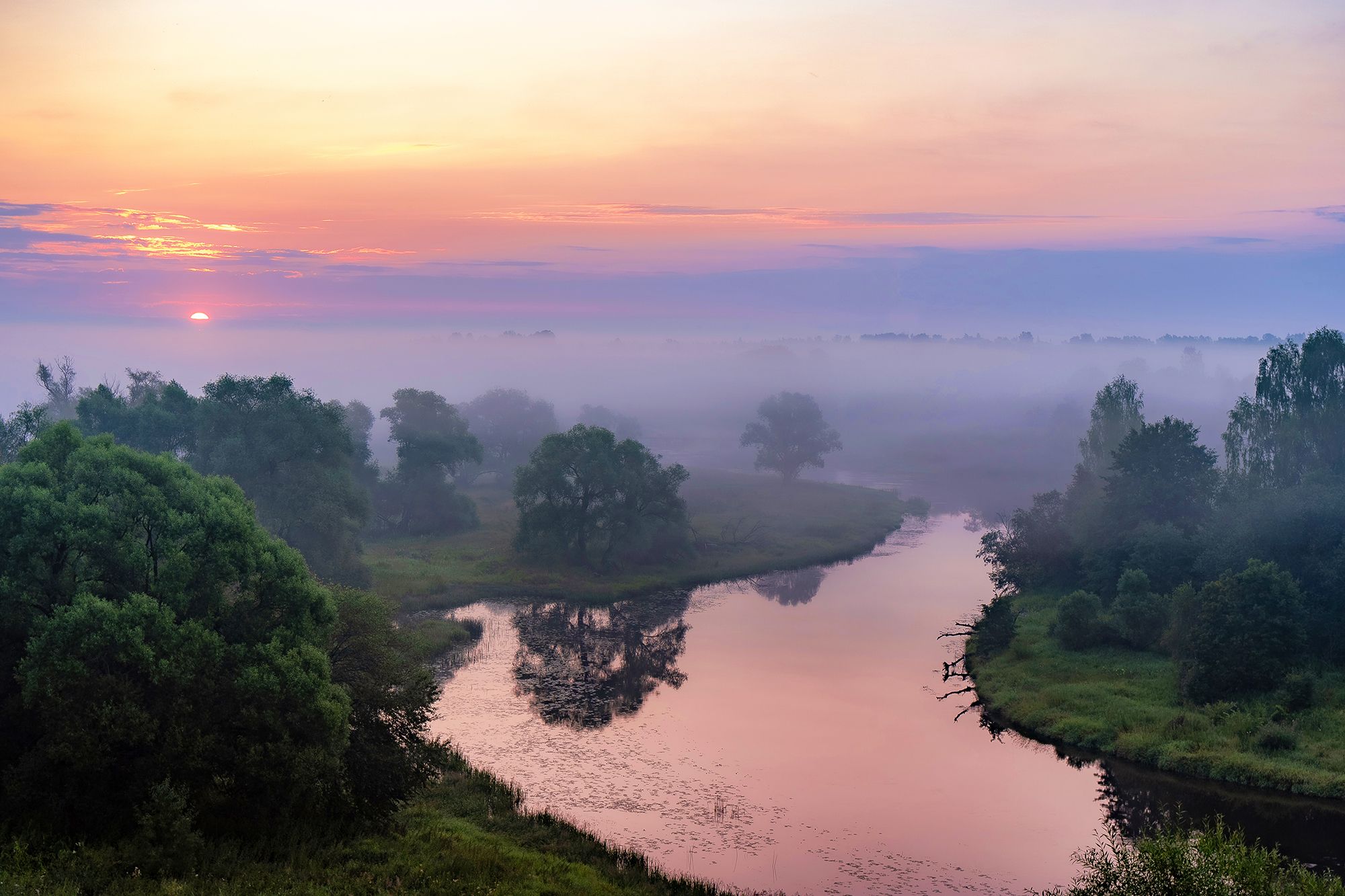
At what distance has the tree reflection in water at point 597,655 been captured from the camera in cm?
4884

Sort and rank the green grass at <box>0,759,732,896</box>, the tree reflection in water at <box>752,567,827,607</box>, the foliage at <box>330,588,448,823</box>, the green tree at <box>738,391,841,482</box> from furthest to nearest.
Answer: the green tree at <box>738,391,841,482</box> < the tree reflection in water at <box>752,567,827,607</box> < the foliage at <box>330,588,448,823</box> < the green grass at <box>0,759,732,896</box>

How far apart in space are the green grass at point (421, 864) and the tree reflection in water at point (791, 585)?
4005 cm

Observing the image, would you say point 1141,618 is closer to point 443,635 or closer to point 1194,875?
point 1194,875

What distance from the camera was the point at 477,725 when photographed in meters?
45.1

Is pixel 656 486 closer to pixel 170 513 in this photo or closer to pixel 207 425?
pixel 207 425

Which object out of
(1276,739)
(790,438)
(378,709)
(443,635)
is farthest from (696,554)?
(378,709)

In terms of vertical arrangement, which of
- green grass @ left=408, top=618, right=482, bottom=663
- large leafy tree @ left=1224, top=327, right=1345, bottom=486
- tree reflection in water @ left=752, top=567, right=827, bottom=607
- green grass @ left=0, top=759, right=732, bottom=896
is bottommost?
green grass @ left=408, top=618, right=482, bottom=663

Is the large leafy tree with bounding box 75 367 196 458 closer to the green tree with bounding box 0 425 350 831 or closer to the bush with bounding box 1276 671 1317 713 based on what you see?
the green tree with bounding box 0 425 350 831

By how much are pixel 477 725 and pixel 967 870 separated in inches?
945

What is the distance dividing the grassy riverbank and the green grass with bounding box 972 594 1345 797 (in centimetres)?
3160

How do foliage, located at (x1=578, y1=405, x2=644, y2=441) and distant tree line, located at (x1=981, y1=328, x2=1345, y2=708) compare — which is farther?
foliage, located at (x1=578, y1=405, x2=644, y2=441)

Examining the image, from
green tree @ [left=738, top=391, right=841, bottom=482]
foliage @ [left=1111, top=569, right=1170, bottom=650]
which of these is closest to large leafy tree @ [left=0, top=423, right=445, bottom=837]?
foliage @ [left=1111, top=569, right=1170, bottom=650]

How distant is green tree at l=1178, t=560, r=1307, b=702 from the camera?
4516 cm

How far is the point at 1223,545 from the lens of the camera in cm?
5688
